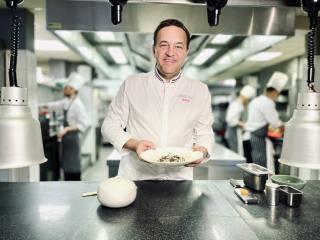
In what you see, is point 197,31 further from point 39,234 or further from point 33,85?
point 33,85

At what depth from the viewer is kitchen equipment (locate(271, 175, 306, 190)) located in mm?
1436

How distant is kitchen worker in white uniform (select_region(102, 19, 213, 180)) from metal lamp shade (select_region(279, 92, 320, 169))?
0.61 meters

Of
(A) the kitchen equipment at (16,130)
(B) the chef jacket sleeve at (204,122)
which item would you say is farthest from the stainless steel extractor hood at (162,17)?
(A) the kitchen equipment at (16,130)

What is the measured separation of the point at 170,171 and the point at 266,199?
24.5 inches

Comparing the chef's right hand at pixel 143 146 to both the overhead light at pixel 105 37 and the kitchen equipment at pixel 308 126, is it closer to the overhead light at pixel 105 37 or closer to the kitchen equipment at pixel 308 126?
the kitchen equipment at pixel 308 126

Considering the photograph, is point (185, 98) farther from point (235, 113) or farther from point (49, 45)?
point (235, 113)

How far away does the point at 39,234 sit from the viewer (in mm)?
932

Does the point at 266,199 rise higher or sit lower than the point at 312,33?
lower

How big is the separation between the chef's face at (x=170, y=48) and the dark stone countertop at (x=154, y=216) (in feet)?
2.27

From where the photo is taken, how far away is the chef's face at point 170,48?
5.20ft

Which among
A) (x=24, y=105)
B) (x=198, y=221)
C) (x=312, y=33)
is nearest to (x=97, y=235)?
(x=198, y=221)

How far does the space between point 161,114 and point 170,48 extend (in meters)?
0.41

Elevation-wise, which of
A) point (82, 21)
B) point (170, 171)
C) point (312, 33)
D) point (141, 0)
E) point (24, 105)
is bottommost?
point (170, 171)

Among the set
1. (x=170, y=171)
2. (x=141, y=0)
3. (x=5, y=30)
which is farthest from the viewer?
(x=5, y=30)
